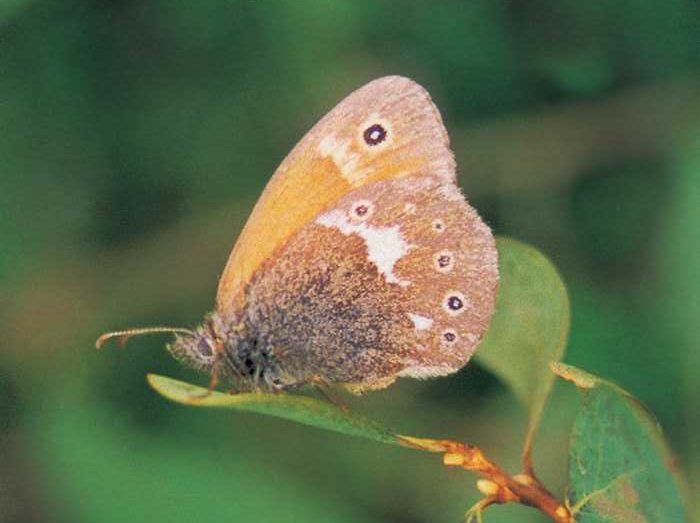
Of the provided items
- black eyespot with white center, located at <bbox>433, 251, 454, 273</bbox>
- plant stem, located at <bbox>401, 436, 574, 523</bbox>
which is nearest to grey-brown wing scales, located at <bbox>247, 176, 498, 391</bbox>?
black eyespot with white center, located at <bbox>433, 251, 454, 273</bbox>

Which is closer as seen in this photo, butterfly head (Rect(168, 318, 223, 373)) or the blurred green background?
butterfly head (Rect(168, 318, 223, 373))

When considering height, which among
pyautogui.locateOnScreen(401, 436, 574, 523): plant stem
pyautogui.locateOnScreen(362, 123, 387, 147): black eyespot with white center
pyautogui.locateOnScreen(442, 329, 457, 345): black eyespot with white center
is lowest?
pyautogui.locateOnScreen(401, 436, 574, 523): plant stem

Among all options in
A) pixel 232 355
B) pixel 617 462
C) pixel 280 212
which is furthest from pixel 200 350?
pixel 617 462

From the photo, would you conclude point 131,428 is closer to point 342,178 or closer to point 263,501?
point 263,501

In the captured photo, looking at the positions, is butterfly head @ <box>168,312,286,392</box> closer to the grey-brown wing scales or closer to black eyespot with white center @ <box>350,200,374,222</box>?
the grey-brown wing scales

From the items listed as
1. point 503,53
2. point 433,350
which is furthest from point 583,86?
point 433,350

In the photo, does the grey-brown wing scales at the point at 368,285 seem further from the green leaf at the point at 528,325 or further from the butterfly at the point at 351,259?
the green leaf at the point at 528,325

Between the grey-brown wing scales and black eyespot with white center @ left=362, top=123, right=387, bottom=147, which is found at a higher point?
black eyespot with white center @ left=362, top=123, right=387, bottom=147
